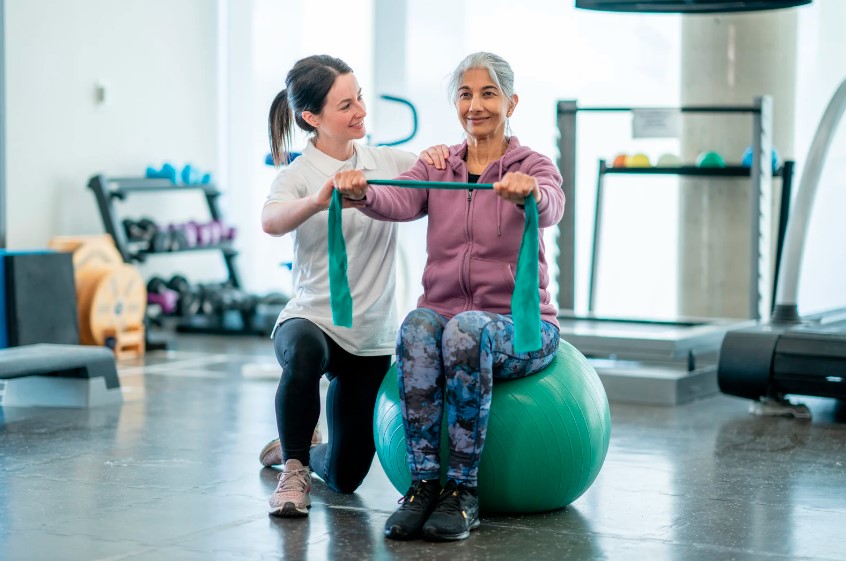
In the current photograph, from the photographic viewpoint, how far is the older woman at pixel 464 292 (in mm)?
2512

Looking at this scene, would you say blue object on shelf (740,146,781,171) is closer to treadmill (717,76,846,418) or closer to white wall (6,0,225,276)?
treadmill (717,76,846,418)

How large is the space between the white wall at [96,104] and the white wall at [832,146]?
13.2 feet

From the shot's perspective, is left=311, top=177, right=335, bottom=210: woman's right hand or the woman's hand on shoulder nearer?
left=311, top=177, right=335, bottom=210: woman's right hand

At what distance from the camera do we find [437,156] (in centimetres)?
285

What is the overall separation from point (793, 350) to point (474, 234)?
2.06 m

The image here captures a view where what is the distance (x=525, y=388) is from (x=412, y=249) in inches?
137

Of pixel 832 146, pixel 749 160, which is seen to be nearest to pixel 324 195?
pixel 749 160

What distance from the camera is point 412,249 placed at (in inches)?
240

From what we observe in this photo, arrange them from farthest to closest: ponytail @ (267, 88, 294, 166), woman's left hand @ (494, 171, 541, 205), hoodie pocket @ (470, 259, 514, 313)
Answer: ponytail @ (267, 88, 294, 166) < hoodie pocket @ (470, 259, 514, 313) < woman's left hand @ (494, 171, 541, 205)

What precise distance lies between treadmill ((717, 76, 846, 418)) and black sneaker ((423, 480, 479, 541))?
208 centimetres

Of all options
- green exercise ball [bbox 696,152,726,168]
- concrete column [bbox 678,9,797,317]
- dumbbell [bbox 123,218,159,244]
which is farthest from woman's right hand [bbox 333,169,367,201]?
dumbbell [bbox 123,218,159,244]

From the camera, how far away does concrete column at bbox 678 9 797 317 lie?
621 cm

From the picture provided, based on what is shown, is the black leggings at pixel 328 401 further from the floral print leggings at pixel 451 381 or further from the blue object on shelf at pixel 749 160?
the blue object on shelf at pixel 749 160

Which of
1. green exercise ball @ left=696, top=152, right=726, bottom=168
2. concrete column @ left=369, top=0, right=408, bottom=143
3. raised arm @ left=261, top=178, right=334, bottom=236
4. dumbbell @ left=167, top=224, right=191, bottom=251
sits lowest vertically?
dumbbell @ left=167, top=224, right=191, bottom=251
